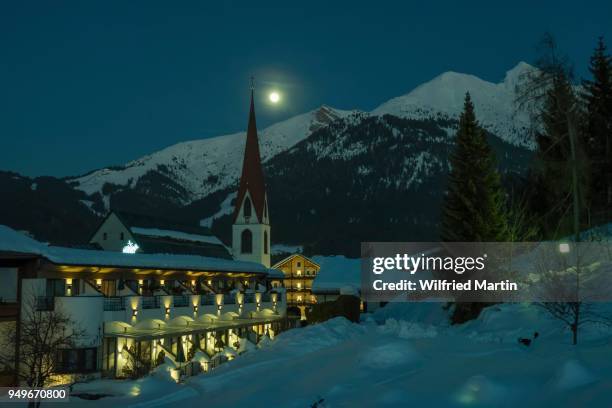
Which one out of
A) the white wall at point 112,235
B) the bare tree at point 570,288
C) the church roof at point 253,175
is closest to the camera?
the bare tree at point 570,288

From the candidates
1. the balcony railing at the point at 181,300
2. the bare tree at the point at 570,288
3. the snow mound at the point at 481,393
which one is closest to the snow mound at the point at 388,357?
the snow mound at the point at 481,393

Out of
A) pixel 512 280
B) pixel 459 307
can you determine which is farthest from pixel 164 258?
pixel 512 280

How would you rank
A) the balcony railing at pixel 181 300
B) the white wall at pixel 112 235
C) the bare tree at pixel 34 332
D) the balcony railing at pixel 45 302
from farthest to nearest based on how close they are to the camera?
the white wall at pixel 112 235
the balcony railing at pixel 181 300
the balcony railing at pixel 45 302
the bare tree at pixel 34 332

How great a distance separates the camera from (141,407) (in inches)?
733

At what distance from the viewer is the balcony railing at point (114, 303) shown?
1363 inches

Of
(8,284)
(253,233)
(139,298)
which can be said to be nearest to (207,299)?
(139,298)

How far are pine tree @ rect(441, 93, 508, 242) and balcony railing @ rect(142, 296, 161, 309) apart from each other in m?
19.3

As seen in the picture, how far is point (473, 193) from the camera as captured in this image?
1668 inches

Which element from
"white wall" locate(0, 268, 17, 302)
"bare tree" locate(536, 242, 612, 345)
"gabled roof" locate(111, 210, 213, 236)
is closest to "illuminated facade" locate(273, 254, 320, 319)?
"gabled roof" locate(111, 210, 213, 236)

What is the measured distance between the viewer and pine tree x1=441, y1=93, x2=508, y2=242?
4131cm

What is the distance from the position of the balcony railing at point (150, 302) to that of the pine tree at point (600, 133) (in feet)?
84.7

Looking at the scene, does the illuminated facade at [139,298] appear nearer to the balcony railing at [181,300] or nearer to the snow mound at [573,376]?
the balcony railing at [181,300]

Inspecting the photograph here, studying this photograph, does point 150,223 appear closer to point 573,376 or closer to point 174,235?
point 174,235

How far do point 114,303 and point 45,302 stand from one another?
4.76 metres
